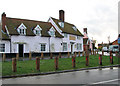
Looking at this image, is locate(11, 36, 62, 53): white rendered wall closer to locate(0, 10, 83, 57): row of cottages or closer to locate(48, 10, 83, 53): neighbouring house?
locate(0, 10, 83, 57): row of cottages

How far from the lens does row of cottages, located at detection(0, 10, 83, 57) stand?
26531 mm

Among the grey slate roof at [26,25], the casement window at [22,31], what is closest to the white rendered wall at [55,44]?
the grey slate roof at [26,25]

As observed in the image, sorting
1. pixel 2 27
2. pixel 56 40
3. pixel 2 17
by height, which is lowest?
pixel 56 40

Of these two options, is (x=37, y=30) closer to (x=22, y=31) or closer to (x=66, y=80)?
(x=22, y=31)

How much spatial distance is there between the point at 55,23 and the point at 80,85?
98.1 feet

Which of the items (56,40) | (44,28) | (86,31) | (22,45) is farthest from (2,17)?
(86,31)

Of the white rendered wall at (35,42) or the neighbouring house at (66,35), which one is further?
the neighbouring house at (66,35)

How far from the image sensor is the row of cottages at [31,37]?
26531 mm

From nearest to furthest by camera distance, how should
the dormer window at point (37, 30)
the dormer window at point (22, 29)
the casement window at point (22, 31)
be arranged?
1. the dormer window at point (22, 29)
2. the casement window at point (22, 31)
3. the dormer window at point (37, 30)

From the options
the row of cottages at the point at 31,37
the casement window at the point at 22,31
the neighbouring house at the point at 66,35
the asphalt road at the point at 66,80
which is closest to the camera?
the asphalt road at the point at 66,80

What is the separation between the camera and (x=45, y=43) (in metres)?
31.1

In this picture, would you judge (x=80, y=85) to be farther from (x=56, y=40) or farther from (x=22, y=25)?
(x=56, y=40)

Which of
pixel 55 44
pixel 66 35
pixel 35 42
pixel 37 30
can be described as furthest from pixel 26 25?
pixel 66 35

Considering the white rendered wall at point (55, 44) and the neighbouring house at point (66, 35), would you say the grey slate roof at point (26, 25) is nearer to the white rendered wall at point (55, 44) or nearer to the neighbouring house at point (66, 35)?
the white rendered wall at point (55, 44)
